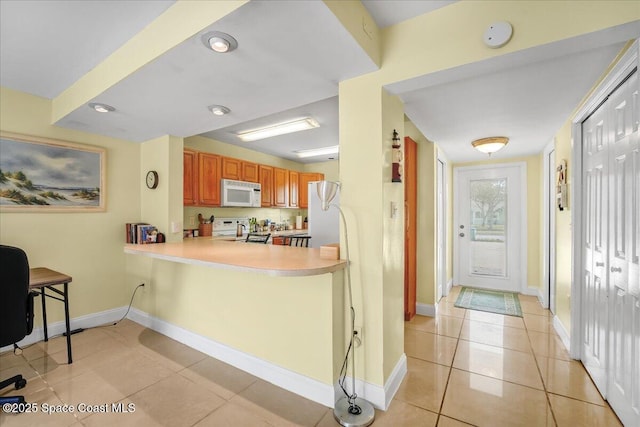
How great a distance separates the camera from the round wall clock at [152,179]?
133 inches

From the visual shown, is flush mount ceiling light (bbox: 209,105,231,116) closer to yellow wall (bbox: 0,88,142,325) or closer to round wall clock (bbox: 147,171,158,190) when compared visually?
round wall clock (bbox: 147,171,158,190)

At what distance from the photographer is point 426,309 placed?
369 cm

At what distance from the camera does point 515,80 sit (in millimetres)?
2035

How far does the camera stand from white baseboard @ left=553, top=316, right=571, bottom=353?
272cm

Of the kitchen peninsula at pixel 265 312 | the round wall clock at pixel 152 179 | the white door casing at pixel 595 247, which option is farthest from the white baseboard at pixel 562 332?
the round wall clock at pixel 152 179

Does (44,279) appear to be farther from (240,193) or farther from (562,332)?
(562,332)

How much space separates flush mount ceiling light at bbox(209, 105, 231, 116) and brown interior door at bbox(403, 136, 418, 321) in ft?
6.91

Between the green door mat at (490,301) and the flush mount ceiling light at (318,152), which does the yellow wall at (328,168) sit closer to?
the flush mount ceiling light at (318,152)

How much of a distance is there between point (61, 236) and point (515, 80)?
4.49 meters

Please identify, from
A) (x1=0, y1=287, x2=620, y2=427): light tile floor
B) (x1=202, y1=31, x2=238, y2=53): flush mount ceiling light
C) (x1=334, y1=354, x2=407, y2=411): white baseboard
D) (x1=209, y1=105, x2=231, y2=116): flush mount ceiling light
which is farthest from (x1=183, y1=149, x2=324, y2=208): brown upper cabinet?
(x1=334, y1=354, x2=407, y2=411): white baseboard

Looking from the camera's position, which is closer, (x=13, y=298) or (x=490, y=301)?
(x=13, y=298)

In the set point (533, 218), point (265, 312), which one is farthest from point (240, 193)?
point (533, 218)

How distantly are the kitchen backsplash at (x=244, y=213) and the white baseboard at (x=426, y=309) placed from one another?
3.27 metres

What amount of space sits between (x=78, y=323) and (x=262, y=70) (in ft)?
11.3
